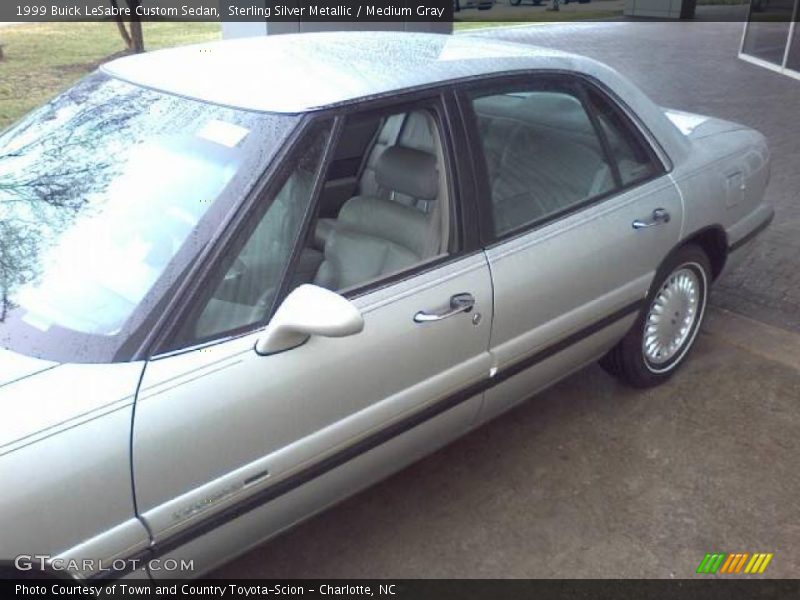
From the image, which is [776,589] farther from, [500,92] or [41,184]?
[41,184]

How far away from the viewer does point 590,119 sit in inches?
118

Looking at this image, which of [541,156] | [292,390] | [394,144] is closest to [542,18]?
[541,156]

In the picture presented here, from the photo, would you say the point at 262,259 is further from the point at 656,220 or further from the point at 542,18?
the point at 542,18

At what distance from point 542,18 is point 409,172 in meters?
16.5

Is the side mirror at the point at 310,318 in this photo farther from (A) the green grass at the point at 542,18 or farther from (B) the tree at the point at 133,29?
(A) the green grass at the point at 542,18

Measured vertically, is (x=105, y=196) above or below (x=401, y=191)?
above

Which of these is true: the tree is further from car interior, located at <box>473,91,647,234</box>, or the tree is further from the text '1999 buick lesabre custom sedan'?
car interior, located at <box>473,91,647,234</box>

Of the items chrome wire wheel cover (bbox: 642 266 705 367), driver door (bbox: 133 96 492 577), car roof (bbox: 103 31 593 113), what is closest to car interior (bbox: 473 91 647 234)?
car roof (bbox: 103 31 593 113)

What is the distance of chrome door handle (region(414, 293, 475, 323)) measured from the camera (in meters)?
2.33

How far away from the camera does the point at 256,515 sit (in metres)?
2.11

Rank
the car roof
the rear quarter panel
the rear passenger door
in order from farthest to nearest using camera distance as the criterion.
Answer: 1. the rear quarter panel
2. the rear passenger door
3. the car roof

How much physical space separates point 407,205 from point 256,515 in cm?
116

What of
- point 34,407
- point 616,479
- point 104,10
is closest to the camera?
point 34,407

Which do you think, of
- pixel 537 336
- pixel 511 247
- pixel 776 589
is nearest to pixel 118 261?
pixel 511 247
